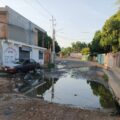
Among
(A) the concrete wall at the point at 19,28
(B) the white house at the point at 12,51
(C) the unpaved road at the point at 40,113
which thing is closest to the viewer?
(C) the unpaved road at the point at 40,113

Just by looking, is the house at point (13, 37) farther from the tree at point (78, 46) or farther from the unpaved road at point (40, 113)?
the tree at point (78, 46)

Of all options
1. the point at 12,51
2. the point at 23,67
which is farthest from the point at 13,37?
the point at 23,67

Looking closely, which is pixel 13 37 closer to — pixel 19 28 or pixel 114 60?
pixel 19 28

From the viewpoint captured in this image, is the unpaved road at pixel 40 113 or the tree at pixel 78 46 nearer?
the unpaved road at pixel 40 113

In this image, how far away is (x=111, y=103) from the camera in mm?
13836

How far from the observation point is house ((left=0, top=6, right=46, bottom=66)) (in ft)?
99.6

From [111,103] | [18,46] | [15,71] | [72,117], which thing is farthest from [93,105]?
[18,46]

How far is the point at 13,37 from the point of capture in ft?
118

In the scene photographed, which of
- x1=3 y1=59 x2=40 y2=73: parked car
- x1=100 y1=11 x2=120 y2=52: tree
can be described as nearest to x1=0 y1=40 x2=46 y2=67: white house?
x1=3 y1=59 x2=40 y2=73: parked car

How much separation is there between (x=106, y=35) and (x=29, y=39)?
13.6 meters

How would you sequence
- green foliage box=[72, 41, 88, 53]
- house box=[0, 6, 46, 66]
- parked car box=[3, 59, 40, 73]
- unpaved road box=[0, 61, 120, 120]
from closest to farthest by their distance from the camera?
unpaved road box=[0, 61, 120, 120] < parked car box=[3, 59, 40, 73] < house box=[0, 6, 46, 66] < green foliage box=[72, 41, 88, 53]

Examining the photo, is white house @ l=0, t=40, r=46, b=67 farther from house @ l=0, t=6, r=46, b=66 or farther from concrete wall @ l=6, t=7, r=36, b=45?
concrete wall @ l=6, t=7, r=36, b=45

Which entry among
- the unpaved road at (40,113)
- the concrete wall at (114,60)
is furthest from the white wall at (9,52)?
the unpaved road at (40,113)

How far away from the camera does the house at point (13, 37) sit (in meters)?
30.3
